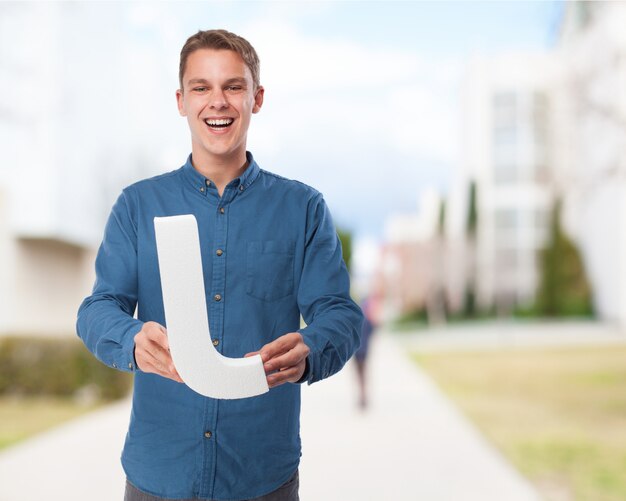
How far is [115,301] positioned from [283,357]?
1.27ft

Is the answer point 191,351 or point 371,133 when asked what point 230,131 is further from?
point 371,133

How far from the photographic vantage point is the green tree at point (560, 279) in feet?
94.3

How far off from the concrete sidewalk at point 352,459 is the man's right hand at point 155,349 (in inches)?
163

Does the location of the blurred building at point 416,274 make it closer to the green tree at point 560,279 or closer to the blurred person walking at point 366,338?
the green tree at point 560,279

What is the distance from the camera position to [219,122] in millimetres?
1710

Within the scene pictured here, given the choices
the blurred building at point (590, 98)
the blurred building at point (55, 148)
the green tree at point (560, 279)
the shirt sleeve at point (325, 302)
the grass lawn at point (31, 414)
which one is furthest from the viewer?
the green tree at point (560, 279)

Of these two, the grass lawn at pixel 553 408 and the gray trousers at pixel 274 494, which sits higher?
the gray trousers at pixel 274 494

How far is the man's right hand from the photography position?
149 cm

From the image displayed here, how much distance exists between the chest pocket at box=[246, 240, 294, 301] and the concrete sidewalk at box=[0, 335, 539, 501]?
396cm

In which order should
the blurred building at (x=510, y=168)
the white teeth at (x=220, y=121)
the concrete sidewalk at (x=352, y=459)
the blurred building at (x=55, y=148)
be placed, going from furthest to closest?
the blurred building at (x=510, y=168), the blurred building at (x=55, y=148), the concrete sidewalk at (x=352, y=459), the white teeth at (x=220, y=121)

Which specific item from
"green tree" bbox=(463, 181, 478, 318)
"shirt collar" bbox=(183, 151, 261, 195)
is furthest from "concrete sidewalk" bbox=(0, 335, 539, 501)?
"green tree" bbox=(463, 181, 478, 318)

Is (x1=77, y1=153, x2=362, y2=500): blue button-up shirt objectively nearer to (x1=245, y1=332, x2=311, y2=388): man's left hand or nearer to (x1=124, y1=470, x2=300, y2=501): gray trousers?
(x1=124, y1=470, x2=300, y2=501): gray trousers

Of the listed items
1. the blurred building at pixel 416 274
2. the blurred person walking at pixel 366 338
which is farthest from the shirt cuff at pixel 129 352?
the blurred building at pixel 416 274

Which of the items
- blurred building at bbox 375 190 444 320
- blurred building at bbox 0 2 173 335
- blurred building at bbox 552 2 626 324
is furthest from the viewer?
blurred building at bbox 375 190 444 320
